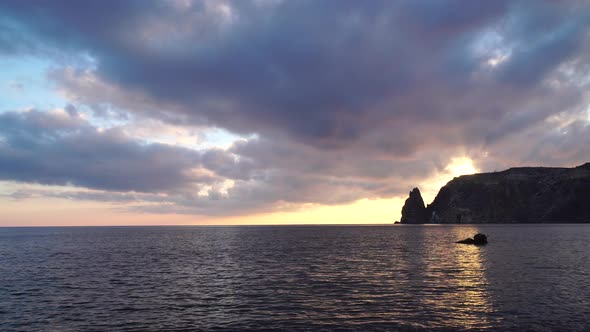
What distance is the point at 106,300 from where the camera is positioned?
37.7 metres

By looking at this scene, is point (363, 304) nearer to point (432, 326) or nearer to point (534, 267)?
point (432, 326)

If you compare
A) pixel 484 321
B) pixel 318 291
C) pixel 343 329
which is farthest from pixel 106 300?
pixel 484 321

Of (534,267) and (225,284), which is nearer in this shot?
(225,284)

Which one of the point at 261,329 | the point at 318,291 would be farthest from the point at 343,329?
the point at 318,291

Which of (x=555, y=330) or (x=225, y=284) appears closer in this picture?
(x=555, y=330)

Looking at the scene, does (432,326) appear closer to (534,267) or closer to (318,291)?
(318,291)

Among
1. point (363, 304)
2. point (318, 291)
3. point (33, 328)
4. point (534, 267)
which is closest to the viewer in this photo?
point (33, 328)

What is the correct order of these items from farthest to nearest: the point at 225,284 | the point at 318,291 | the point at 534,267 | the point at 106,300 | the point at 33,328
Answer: the point at 534,267 < the point at 225,284 < the point at 318,291 < the point at 106,300 < the point at 33,328

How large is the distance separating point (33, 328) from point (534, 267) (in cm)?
6402

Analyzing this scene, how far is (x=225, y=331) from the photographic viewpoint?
27.2 m

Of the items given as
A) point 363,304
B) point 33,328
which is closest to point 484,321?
point 363,304

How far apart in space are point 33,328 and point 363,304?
2671cm

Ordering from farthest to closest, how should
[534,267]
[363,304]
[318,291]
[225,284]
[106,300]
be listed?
[534,267]
[225,284]
[318,291]
[106,300]
[363,304]

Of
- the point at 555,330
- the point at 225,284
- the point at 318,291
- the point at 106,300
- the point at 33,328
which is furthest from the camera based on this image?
the point at 225,284
